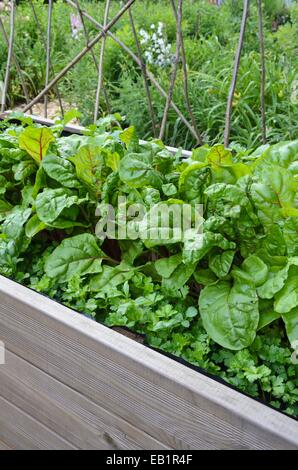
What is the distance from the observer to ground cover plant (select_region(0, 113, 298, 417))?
1.07 m

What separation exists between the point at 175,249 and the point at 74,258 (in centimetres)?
26

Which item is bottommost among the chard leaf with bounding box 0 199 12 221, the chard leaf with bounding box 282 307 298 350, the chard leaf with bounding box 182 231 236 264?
the chard leaf with bounding box 282 307 298 350

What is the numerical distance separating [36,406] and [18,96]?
3972 mm

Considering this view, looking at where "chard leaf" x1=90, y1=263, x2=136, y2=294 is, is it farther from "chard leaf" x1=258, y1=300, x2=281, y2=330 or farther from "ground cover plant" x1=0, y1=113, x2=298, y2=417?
"chard leaf" x1=258, y1=300, x2=281, y2=330

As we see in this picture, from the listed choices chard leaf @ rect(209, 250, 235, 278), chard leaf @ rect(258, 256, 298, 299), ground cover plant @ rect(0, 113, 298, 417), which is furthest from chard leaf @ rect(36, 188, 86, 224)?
chard leaf @ rect(258, 256, 298, 299)

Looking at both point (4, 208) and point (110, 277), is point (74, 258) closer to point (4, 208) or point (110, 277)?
point (110, 277)

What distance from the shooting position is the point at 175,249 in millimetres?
1232

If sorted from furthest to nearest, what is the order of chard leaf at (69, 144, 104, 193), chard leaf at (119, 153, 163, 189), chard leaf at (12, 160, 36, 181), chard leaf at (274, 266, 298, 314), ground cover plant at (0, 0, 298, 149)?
ground cover plant at (0, 0, 298, 149), chard leaf at (12, 160, 36, 181), chard leaf at (69, 144, 104, 193), chard leaf at (119, 153, 163, 189), chard leaf at (274, 266, 298, 314)

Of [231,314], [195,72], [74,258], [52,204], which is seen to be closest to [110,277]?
[74,258]

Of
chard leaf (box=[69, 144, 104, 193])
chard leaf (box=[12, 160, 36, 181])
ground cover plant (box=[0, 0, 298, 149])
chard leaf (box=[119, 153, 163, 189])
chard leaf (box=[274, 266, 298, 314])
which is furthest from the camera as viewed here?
ground cover plant (box=[0, 0, 298, 149])

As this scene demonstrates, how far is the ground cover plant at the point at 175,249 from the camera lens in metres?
1.07

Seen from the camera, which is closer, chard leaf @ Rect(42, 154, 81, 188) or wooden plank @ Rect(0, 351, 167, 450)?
wooden plank @ Rect(0, 351, 167, 450)

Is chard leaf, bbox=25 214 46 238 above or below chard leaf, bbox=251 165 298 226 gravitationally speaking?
below

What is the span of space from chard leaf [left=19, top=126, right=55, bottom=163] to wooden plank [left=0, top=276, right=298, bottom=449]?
14.5 inches
